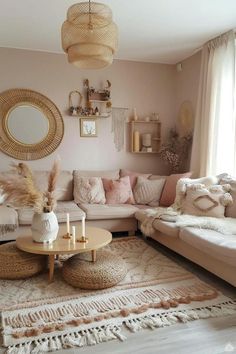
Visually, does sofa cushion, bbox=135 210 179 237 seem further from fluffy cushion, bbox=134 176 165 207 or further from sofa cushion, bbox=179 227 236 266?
fluffy cushion, bbox=134 176 165 207

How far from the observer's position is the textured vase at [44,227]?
252 centimetres

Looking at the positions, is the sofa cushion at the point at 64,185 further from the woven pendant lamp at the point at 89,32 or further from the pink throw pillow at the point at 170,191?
the woven pendant lamp at the point at 89,32

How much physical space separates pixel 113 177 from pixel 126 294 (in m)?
2.24

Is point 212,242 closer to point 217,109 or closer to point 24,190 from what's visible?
point 24,190

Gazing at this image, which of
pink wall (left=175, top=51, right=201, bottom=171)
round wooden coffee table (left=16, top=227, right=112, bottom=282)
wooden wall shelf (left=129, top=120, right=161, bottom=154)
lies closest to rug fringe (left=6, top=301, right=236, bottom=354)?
round wooden coffee table (left=16, top=227, right=112, bottom=282)

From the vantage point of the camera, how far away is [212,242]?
8.01ft

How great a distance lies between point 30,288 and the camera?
2465 millimetres

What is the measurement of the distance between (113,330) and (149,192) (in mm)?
2429

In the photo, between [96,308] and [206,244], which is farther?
[206,244]

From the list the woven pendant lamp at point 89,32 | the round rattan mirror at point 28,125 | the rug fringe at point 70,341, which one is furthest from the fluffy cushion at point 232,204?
the round rattan mirror at point 28,125

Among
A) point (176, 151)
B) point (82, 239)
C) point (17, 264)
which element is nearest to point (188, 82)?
point (176, 151)

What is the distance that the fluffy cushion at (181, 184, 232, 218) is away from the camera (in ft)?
10.5

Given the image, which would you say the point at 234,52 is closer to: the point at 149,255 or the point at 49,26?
the point at 49,26

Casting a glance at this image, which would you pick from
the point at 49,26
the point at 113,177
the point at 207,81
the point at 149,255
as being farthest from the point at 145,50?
the point at 149,255
